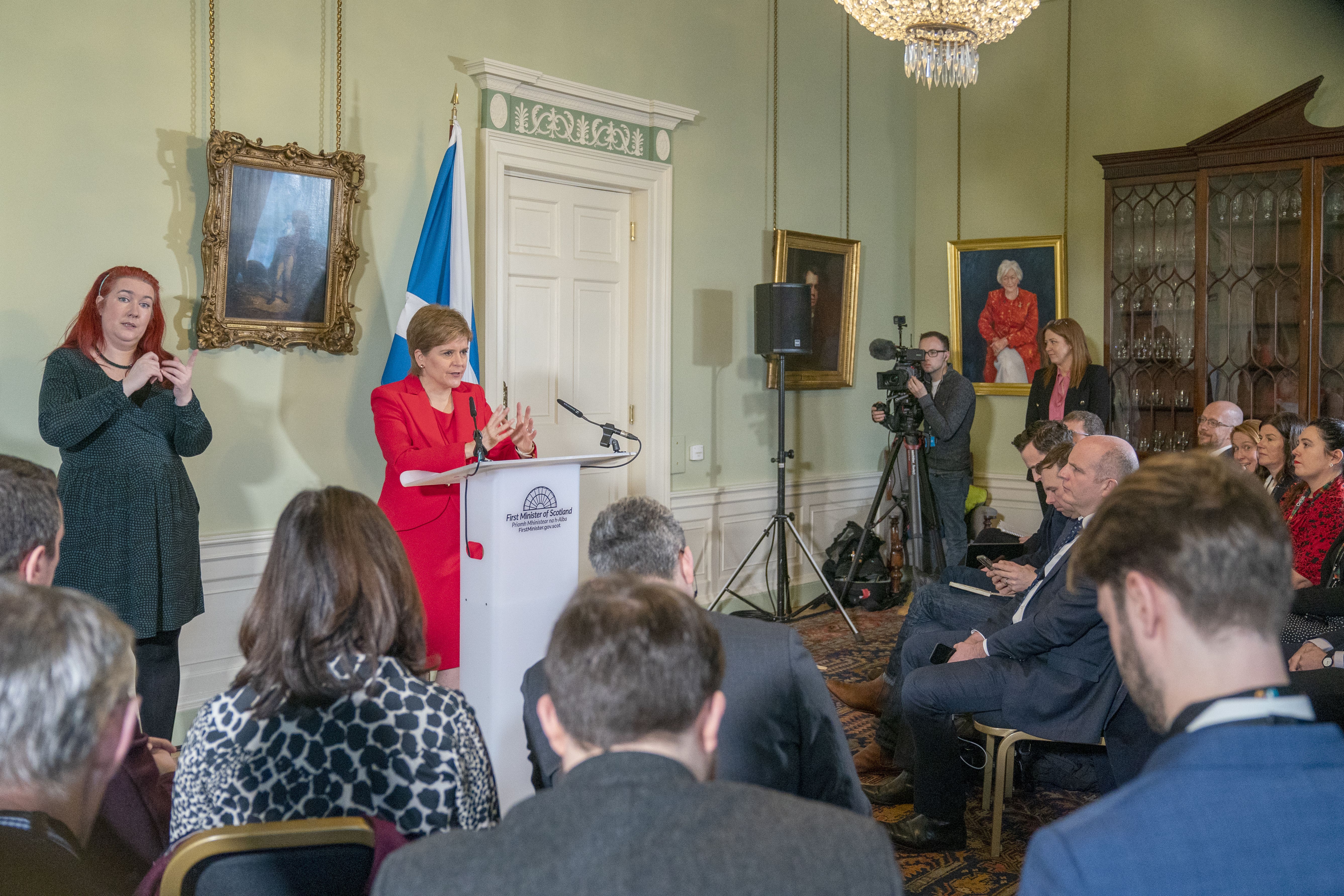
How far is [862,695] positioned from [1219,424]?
2433 millimetres

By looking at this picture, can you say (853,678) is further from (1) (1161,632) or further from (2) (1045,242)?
(1) (1161,632)

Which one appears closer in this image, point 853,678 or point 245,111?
point 245,111

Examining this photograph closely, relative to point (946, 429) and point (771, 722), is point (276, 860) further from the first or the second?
point (946, 429)

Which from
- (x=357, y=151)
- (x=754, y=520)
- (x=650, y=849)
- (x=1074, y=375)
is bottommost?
(x=754, y=520)

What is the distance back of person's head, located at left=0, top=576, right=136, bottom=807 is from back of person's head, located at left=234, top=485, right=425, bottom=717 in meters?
0.51

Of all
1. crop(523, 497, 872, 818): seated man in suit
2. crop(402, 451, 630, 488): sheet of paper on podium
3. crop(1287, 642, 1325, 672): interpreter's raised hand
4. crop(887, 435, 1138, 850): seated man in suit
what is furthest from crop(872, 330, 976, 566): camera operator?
crop(523, 497, 872, 818): seated man in suit

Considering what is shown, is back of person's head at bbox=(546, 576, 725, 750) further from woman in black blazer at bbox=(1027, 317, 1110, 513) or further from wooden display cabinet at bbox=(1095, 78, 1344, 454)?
wooden display cabinet at bbox=(1095, 78, 1344, 454)

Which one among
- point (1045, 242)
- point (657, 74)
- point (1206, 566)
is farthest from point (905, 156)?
point (1206, 566)

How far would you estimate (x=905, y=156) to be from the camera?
7.49m

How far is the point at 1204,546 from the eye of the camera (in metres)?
1.22

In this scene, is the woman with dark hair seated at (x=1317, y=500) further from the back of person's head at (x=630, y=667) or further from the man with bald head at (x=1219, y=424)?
the back of person's head at (x=630, y=667)

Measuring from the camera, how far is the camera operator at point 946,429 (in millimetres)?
6355

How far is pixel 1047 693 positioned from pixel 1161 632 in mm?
1906

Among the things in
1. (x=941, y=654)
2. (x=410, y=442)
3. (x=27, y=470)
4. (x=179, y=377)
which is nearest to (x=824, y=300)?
(x=941, y=654)
